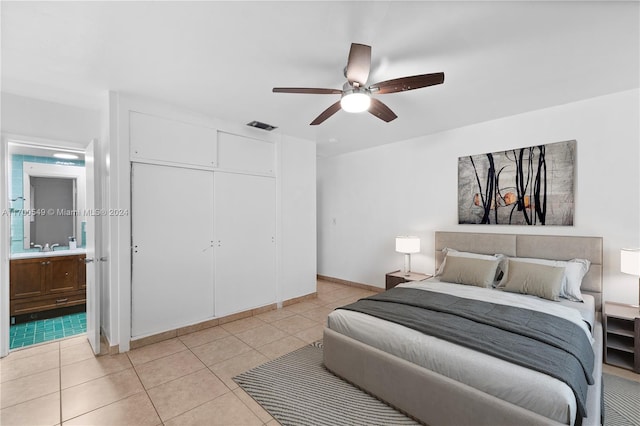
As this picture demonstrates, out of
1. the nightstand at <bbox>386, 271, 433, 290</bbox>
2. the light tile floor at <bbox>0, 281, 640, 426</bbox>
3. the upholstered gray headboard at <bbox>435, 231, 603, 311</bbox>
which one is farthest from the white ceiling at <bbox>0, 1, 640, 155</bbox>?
the light tile floor at <bbox>0, 281, 640, 426</bbox>

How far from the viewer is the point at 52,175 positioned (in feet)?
13.6

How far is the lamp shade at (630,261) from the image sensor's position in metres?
2.54

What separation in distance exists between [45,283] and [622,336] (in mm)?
6647

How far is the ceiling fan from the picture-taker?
6.13 ft

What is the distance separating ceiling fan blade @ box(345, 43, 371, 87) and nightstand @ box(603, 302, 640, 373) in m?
3.08

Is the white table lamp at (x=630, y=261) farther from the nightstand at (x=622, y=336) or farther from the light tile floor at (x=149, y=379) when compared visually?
the light tile floor at (x=149, y=379)

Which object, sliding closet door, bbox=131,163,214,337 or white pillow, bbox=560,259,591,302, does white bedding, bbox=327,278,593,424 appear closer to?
white pillow, bbox=560,259,591,302

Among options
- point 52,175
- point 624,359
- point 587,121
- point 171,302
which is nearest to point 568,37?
point 587,121

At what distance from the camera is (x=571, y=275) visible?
280cm

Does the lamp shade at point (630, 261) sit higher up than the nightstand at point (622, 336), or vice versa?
the lamp shade at point (630, 261)

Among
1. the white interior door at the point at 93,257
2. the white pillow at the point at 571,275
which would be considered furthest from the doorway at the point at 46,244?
the white pillow at the point at 571,275

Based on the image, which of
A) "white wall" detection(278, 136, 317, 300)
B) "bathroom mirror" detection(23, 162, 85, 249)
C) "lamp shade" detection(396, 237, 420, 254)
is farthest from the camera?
"white wall" detection(278, 136, 317, 300)

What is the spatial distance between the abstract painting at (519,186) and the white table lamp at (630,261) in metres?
0.59

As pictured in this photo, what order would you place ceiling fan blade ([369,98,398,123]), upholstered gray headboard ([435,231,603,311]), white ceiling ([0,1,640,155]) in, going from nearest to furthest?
1. white ceiling ([0,1,640,155])
2. ceiling fan blade ([369,98,398,123])
3. upholstered gray headboard ([435,231,603,311])
